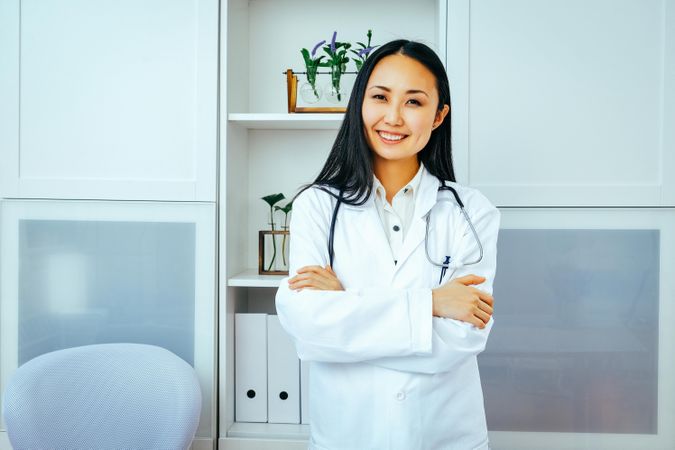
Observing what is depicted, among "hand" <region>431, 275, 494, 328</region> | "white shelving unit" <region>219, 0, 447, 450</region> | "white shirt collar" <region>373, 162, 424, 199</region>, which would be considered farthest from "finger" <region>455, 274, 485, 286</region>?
"white shelving unit" <region>219, 0, 447, 450</region>

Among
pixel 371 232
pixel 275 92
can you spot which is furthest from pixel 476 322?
pixel 275 92

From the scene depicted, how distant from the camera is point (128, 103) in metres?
1.96

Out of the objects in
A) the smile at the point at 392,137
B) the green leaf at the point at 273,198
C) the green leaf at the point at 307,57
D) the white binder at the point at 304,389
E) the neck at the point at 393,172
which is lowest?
the white binder at the point at 304,389

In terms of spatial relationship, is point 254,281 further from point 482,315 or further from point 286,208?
point 482,315

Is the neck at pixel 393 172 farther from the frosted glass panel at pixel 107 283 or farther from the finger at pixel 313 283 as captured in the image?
the frosted glass panel at pixel 107 283

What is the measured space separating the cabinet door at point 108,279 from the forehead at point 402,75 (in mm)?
792

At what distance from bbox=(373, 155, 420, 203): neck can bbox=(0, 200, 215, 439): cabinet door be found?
68cm

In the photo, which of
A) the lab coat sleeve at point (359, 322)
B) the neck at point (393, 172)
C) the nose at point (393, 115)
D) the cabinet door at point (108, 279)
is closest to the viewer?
the lab coat sleeve at point (359, 322)

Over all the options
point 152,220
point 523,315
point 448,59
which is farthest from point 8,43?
point 523,315

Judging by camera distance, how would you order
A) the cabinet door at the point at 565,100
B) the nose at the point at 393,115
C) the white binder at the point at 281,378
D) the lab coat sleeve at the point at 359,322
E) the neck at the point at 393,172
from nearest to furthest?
the lab coat sleeve at the point at 359,322 → the nose at the point at 393,115 → the neck at the point at 393,172 → the cabinet door at the point at 565,100 → the white binder at the point at 281,378

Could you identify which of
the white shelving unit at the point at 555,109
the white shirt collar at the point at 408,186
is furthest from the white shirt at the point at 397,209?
the white shelving unit at the point at 555,109

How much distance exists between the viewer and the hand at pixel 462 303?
1310 mm

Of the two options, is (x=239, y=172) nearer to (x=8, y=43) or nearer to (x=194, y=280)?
(x=194, y=280)

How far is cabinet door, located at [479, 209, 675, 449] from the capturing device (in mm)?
1910
